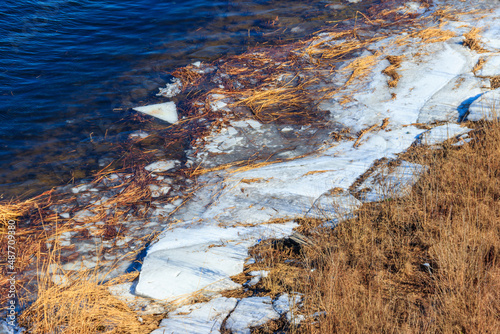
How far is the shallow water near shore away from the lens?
4758 mm

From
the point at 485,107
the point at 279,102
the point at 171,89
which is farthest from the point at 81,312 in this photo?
the point at 485,107

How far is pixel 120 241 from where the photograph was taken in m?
3.38

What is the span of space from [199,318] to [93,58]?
5.95 metres

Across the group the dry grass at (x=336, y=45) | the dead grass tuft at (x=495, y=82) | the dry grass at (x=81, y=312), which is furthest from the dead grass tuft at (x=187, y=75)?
the dead grass tuft at (x=495, y=82)

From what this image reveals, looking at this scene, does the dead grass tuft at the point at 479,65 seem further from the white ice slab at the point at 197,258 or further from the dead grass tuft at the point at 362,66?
the white ice slab at the point at 197,258

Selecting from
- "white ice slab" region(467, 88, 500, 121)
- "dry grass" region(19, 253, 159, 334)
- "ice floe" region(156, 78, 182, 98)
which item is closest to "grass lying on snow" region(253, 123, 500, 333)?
"white ice slab" region(467, 88, 500, 121)

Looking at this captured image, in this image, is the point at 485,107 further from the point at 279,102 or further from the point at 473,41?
the point at 279,102

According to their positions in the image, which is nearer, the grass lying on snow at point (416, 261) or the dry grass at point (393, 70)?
the grass lying on snow at point (416, 261)

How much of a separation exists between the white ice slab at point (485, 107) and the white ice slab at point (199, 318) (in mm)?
3281

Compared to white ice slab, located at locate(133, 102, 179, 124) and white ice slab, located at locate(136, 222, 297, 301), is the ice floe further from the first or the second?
white ice slab, located at locate(136, 222, 297, 301)

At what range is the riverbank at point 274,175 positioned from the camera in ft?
9.16

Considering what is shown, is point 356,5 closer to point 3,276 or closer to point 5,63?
point 5,63

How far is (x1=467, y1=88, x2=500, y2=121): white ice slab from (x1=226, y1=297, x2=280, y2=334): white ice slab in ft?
10.0

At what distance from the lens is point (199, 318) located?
8.44ft
